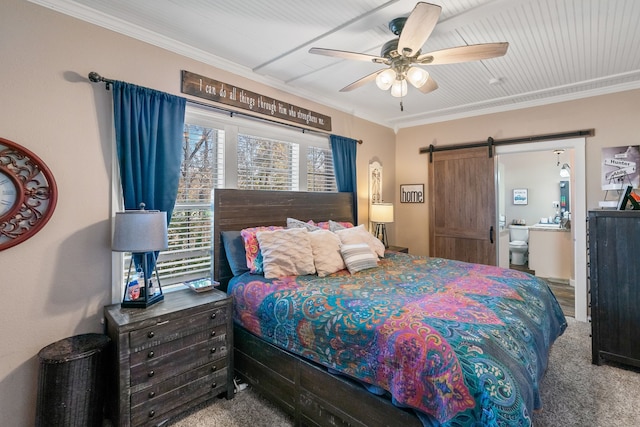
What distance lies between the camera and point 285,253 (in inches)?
102

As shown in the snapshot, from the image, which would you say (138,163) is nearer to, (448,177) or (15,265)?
(15,265)

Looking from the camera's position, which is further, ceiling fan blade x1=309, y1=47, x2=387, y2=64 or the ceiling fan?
ceiling fan blade x1=309, y1=47, x2=387, y2=64

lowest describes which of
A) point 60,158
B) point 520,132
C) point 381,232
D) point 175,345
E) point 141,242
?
point 175,345

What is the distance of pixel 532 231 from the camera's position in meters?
5.79

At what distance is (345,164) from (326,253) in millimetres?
1760

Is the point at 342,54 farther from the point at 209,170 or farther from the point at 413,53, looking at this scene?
the point at 209,170

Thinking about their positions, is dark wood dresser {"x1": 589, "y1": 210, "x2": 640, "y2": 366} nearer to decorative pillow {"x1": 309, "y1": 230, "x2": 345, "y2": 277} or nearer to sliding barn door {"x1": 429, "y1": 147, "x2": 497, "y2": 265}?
sliding barn door {"x1": 429, "y1": 147, "x2": 497, "y2": 265}

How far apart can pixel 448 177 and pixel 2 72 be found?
190 inches

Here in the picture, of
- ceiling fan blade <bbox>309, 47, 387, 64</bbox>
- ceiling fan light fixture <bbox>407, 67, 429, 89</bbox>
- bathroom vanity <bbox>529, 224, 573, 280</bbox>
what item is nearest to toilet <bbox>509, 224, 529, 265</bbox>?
bathroom vanity <bbox>529, 224, 573, 280</bbox>

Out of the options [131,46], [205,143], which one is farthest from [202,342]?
[131,46]

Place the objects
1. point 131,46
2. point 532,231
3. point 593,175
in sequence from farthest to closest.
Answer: point 532,231
point 593,175
point 131,46

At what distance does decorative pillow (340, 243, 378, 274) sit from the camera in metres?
2.73

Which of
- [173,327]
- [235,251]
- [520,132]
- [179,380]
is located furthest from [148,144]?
[520,132]

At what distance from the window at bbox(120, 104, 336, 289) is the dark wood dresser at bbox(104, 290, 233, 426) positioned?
41cm
